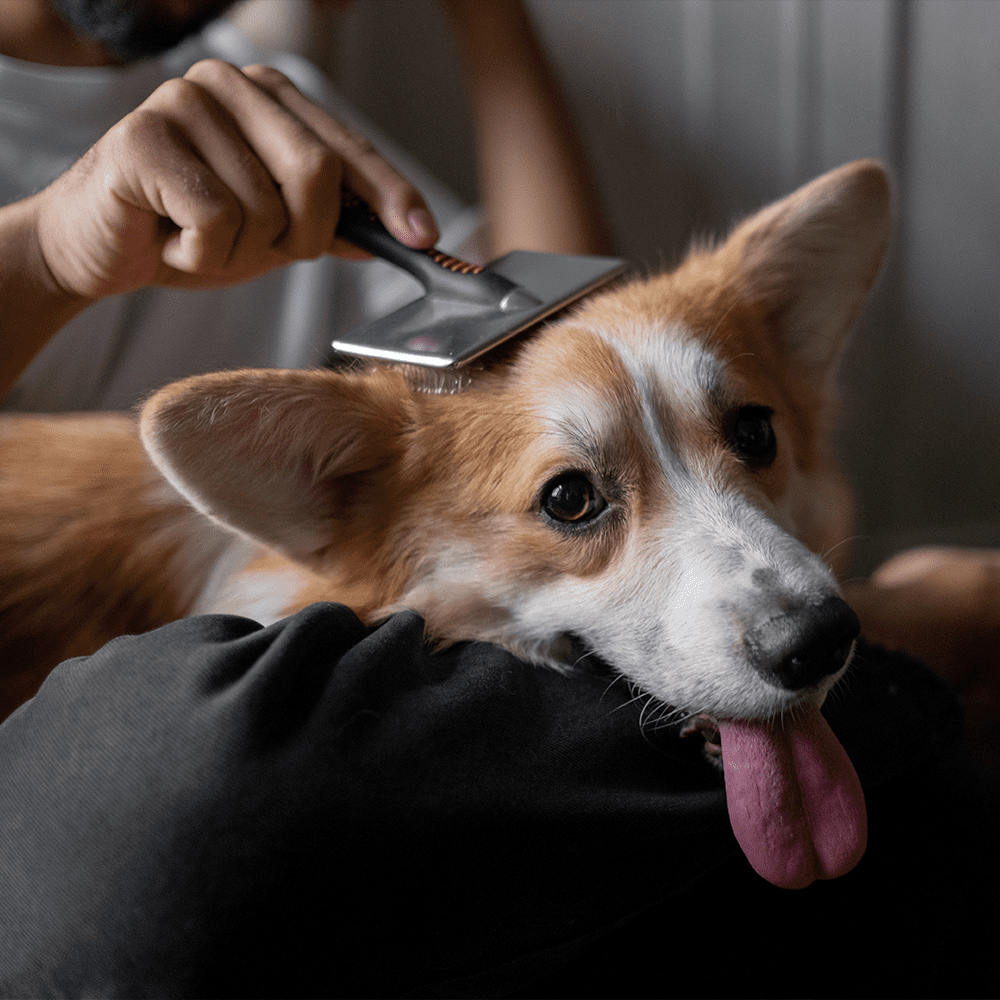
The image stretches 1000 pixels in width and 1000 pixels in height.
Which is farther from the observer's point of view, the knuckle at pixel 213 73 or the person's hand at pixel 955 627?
the person's hand at pixel 955 627

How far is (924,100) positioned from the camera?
6.18ft

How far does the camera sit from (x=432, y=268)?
919mm

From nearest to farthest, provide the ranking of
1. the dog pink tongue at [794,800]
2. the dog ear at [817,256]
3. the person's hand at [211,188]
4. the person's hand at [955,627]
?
the dog pink tongue at [794,800], the person's hand at [211,188], the dog ear at [817,256], the person's hand at [955,627]

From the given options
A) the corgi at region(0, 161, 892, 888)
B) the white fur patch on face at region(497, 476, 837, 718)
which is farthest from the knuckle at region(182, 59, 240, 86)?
the white fur patch on face at region(497, 476, 837, 718)

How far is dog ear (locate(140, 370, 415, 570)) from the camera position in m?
0.78

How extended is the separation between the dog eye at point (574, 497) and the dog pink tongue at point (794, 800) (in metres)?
0.27

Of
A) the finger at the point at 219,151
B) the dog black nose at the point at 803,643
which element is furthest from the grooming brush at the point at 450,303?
the dog black nose at the point at 803,643

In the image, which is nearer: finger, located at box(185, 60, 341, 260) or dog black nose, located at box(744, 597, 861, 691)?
dog black nose, located at box(744, 597, 861, 691)

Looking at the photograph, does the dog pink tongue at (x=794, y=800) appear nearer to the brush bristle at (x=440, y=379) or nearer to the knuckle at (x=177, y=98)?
the brush bristle at (x=440, y=379)

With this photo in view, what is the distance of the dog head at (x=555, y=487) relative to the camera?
2.61ft

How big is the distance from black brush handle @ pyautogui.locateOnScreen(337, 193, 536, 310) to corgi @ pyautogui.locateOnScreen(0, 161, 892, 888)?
0.06 metres

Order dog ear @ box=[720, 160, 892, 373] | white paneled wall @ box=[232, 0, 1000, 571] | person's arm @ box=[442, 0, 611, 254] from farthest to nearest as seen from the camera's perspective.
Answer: white paneled wall @ box=[232, 0, 1000, 571], person's arm @ box=[442, 0, 611, 254], dog ear @ box=[720, 160, 892, 373]

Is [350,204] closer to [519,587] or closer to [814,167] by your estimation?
[519,587]

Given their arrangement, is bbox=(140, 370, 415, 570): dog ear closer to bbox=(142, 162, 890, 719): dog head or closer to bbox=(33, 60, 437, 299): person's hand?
bbox=(142, 162, 890, 719): dog head
